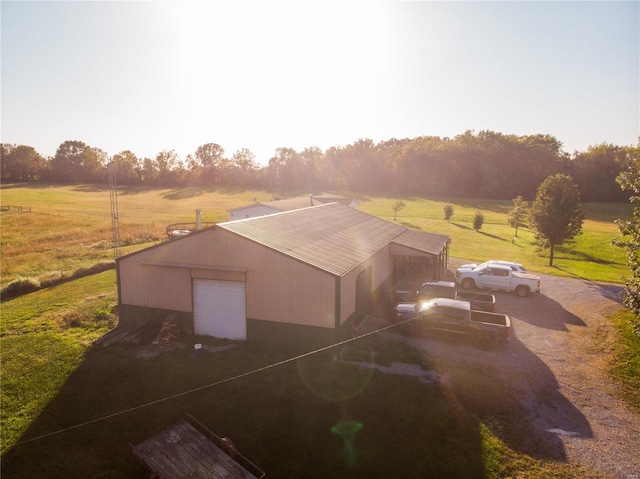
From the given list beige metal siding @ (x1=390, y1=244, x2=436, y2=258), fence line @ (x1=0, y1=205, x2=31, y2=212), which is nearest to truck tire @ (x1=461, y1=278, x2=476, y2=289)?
beige metal siding @ (x1=390, y1=244, x2=436, y2=258)

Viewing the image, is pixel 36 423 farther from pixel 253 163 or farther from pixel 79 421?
pixel 253 163

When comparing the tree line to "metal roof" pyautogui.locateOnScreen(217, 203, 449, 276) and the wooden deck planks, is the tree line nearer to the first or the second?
"metal roof" pyautogui.locateOnScreen(217, 203, 449, 276)

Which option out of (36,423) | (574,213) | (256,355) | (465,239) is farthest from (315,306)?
(465,239)

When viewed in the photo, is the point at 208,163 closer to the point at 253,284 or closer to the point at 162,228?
the point at 162,228

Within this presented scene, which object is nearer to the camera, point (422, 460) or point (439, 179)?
point (422, 460)

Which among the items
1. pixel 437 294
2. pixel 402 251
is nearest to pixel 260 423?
pixel 437 294

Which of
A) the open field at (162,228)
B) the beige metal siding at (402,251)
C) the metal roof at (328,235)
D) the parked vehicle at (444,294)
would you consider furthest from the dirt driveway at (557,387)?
the open field at (162,228)
